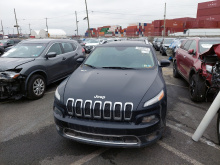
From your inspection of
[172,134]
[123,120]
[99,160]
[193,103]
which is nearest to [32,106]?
[99,160]

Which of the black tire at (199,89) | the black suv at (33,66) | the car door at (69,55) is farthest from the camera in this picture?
the car door at (69,55)

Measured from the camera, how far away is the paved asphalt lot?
2.57m

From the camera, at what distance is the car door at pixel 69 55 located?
648cm

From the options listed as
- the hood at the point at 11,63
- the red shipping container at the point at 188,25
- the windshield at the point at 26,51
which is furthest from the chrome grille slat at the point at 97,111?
the red shipping container at the point at 188,25

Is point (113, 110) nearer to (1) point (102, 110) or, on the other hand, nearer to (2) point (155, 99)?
(1) point (102, 110)

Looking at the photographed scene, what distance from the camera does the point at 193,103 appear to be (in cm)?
464

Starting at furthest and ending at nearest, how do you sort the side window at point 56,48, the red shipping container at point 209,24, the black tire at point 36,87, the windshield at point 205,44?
1. the red shipping container at point 209,24
2. the side window at point 56,48
3. the windshield at point 205,44
4. the black tire at point 36,87

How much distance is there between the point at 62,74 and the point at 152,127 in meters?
4.61

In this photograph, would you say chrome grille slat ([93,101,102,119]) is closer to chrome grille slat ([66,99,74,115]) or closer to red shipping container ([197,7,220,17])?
chrome grille slat ([66,99,74,115])

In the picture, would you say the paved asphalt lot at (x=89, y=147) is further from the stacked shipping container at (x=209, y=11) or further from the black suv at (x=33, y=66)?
the stacked shipping container at (x=209, y=11)

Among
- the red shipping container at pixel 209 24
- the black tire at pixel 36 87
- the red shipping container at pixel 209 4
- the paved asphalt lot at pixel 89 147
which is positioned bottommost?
the paved asphalt lot at pixel 89 147

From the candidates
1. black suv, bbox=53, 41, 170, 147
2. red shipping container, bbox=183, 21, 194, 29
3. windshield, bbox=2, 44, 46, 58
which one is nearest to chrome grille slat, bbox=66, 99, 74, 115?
black suv, bbox=53, 41, 170, 147

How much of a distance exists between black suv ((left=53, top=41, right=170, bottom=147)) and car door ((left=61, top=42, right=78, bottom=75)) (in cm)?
359

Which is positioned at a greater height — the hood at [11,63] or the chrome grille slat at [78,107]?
the hood at [11,63]
